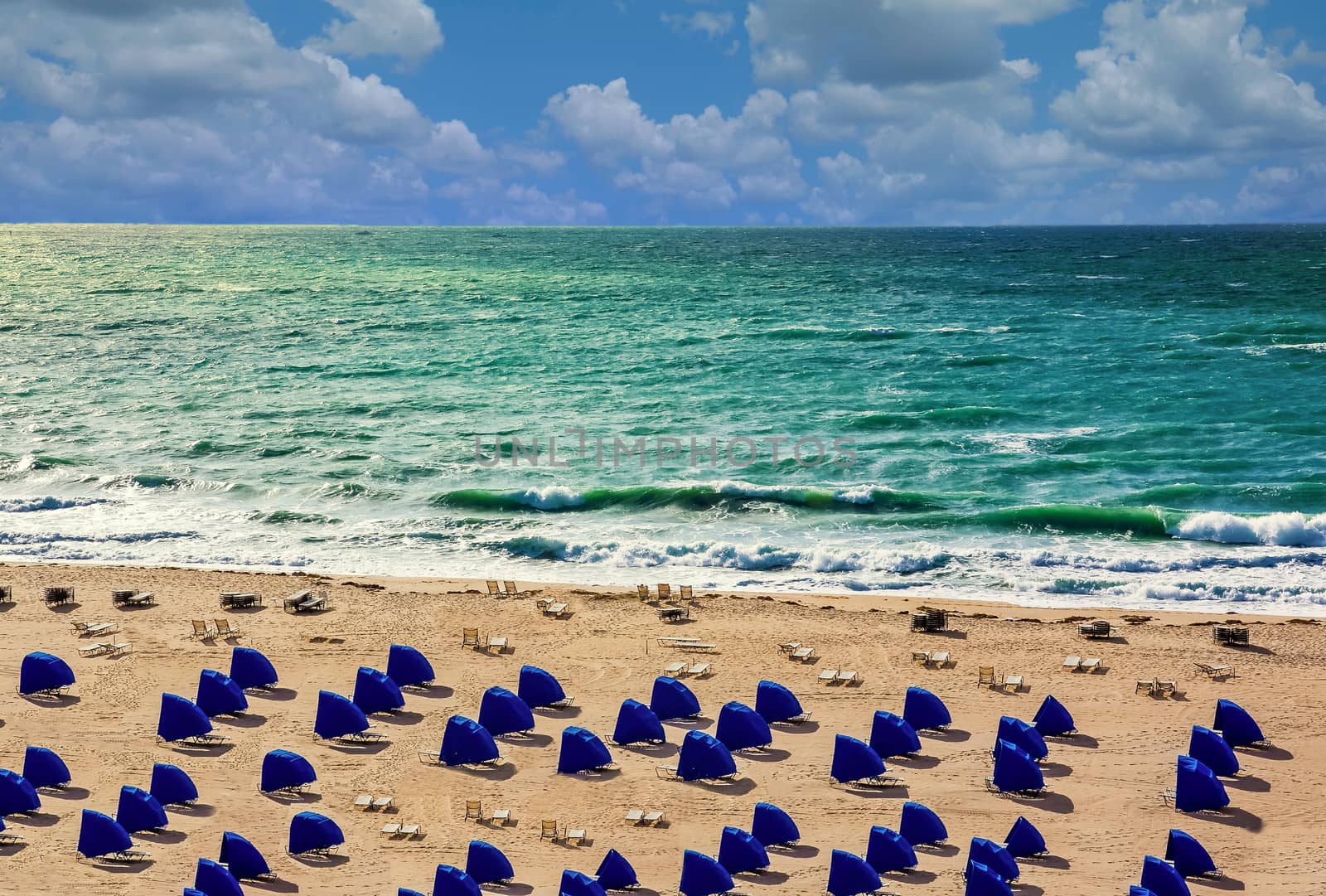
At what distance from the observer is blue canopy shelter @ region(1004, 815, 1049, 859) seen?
756 inches

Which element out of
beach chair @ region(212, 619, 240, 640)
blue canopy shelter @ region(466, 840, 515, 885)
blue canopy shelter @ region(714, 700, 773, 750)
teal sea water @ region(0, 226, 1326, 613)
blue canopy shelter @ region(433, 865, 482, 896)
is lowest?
blue canopy shelter @ region(466, 840, 515, 885)

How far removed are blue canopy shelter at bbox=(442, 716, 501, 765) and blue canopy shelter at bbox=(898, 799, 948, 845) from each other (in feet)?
27.7

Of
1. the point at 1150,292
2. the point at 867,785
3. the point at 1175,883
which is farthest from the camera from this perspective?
the point at 1150,292

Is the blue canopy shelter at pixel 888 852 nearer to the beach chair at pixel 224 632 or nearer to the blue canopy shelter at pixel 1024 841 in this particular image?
the blue canopy shelter at pixel 1024 841

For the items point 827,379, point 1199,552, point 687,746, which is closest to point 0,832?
point 687,746

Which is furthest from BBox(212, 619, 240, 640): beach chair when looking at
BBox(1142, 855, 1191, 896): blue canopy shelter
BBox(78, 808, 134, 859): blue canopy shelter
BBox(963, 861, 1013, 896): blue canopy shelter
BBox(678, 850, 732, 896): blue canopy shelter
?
BBox(1142, 855, 1191, 896): blue canopy shelter

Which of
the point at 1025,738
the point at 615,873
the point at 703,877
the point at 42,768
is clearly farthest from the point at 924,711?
the point at 42,768

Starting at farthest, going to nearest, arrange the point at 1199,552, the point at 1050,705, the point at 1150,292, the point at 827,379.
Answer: the point at 1150,292
the point at 827,379
the point at 1199,552
the point at 1050,705

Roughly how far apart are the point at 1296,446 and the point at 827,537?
75.3ft

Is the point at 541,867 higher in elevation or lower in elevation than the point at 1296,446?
lower

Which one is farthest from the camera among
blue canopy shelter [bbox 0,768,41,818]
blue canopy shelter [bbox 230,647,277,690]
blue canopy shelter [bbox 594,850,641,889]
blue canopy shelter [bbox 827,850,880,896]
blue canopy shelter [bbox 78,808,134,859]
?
blue canopy shelter [bbox 230,647,277,690]

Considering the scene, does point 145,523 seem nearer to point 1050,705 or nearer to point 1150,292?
point 1050,705

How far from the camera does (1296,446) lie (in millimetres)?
46312

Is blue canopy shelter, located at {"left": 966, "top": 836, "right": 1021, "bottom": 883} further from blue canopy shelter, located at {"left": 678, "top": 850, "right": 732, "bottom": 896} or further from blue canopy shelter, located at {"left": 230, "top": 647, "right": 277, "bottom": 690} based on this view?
blue canopy shelter, located at {"left": 230, "top": 647, "right": 277, "bottom": 690}
